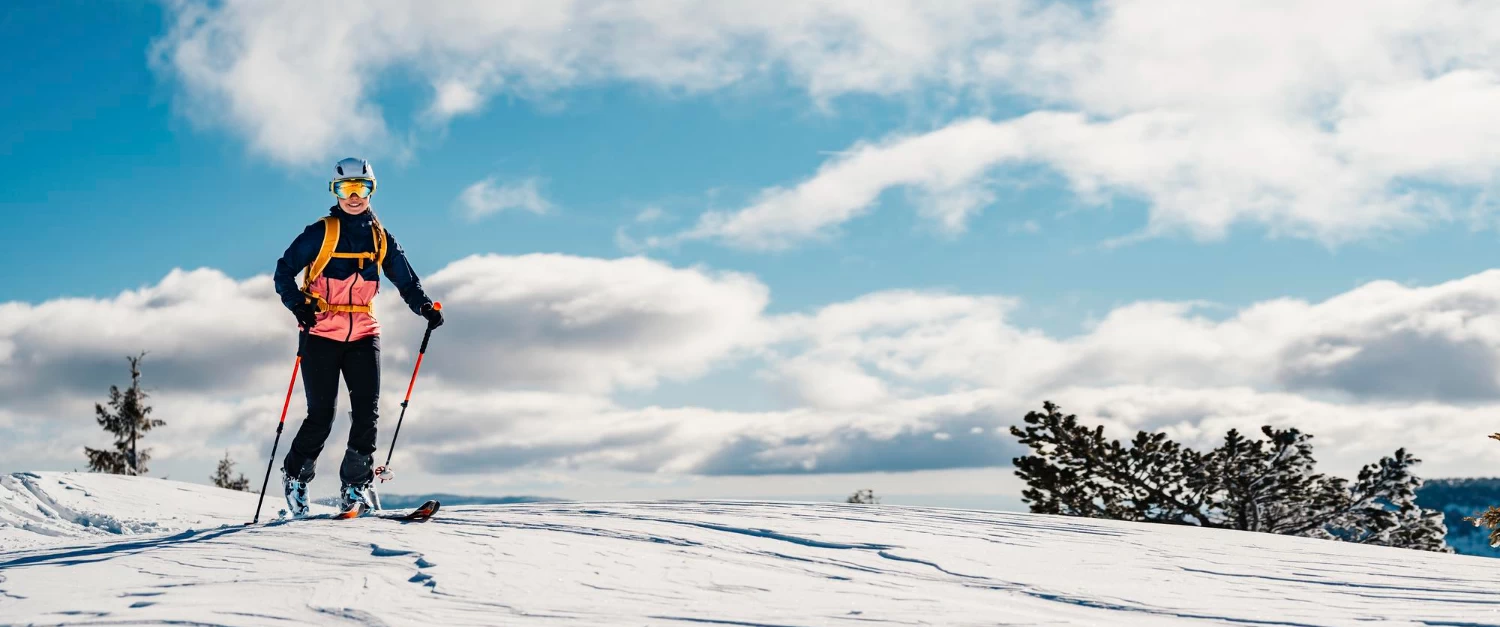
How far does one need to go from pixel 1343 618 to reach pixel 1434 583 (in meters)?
1.46

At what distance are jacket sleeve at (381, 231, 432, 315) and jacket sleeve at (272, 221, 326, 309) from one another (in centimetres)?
58

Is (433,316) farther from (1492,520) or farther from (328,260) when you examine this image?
(1492,520)

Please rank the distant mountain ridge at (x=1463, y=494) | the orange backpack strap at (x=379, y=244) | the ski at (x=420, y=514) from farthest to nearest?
the distant mountain ridge at (x=1463, y=494) → the orange backpack strap at (x=379, y=244) → the ski at (x=420, y=514)

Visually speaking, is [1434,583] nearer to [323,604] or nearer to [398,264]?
[323,604]

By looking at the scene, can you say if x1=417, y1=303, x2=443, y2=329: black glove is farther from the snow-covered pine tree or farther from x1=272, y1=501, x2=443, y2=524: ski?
the snow-covered pine tree

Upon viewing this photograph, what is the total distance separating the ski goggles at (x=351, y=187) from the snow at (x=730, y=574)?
8.25ft

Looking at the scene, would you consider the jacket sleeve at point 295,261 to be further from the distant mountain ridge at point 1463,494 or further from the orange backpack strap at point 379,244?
the distant mountain ridge at point 1463,494

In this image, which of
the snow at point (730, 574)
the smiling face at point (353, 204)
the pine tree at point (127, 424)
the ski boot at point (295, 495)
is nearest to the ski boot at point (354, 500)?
the ski boot at point (295, 495)

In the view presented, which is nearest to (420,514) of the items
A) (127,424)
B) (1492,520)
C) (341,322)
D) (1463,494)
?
(341,322)

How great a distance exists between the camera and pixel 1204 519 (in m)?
15.2

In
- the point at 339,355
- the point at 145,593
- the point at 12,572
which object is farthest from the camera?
the point at 339,355

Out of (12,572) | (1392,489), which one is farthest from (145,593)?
(1392,489)

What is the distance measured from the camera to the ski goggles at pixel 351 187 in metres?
7.51

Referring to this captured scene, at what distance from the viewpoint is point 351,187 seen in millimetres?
7531
